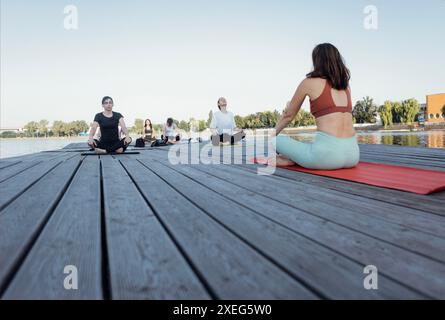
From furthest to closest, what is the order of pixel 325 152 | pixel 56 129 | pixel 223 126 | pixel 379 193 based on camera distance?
pixel 56 129, pixel 223 126, pixel 325 152, pixel 379 193

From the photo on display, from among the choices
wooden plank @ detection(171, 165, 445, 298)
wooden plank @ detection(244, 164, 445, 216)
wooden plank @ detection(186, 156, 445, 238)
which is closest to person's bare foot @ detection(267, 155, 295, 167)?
wooden plank @ detection(244, 164, 445, 216)

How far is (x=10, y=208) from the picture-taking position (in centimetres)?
171

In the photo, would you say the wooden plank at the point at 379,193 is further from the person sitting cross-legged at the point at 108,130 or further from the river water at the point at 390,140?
the river water at the point at 390,140

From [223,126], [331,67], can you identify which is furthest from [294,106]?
[223,126]

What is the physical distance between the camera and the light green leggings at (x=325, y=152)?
284 cm

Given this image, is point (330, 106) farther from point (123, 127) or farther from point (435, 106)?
point (435, 106)

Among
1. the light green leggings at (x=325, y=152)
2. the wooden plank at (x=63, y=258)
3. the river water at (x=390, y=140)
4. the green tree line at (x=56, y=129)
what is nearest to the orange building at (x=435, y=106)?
the river water at (x=390, y=140)

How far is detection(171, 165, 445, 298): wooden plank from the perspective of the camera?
0.86 metres

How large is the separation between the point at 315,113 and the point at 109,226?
2183mm

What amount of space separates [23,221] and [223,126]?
5.99 m

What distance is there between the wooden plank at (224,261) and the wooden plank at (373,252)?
28 cm

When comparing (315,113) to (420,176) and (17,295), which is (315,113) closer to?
(420,176)

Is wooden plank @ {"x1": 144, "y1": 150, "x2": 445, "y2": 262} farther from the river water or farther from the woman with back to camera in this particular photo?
the river water

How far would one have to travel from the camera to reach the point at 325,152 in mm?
2869
